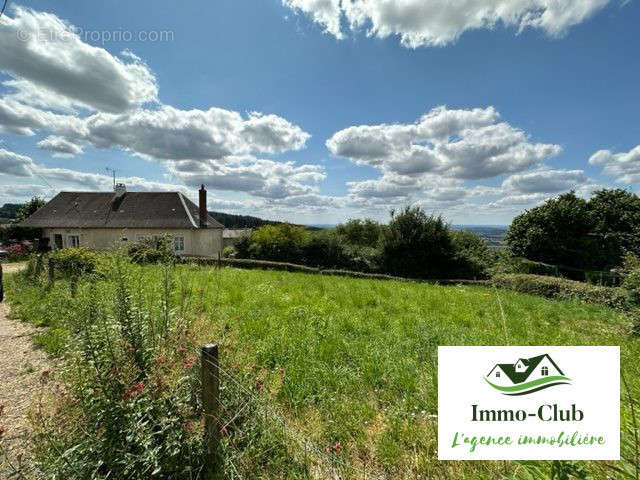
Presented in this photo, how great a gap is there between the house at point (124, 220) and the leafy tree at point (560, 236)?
91.0 ft

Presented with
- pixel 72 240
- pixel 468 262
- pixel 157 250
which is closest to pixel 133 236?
pixel 72 240

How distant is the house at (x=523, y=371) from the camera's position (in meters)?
1.85

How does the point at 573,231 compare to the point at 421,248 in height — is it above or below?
above

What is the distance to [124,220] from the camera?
27812 mm

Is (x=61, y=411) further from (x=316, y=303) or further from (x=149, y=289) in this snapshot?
(x=316, y=303)

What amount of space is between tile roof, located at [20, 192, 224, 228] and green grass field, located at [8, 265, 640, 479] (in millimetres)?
20283

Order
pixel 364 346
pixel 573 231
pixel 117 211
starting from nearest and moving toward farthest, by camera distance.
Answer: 1. pixel 364 346
2. pixel 573 231
3. pixel 117 211

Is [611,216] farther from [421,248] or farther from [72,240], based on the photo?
[72,240]

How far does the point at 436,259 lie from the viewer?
20.9 meters

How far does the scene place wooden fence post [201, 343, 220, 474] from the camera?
85.8 inches

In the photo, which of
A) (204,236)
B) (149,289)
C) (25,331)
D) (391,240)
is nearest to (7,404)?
(149,289)

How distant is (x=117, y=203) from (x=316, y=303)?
2989cm

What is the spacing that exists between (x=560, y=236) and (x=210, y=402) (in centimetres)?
3068

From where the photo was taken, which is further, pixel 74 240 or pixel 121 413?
pixel 74 240
